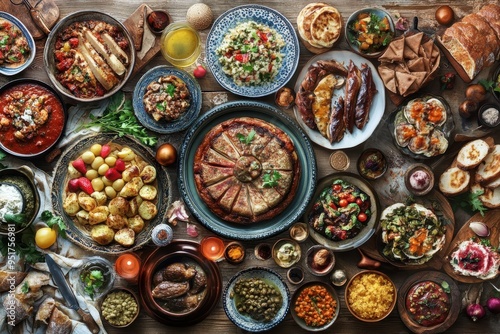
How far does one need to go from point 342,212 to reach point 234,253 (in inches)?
47.2

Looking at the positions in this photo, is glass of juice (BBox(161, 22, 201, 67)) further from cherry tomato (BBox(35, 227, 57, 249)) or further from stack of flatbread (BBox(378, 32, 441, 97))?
cherry tomato (BBox(35, 227, 57, 249))

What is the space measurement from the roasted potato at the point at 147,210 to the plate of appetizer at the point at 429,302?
8.88 feet

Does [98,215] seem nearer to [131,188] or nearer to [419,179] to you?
[131,188]

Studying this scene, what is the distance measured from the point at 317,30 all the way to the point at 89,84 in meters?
2.42

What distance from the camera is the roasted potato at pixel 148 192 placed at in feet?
21.4

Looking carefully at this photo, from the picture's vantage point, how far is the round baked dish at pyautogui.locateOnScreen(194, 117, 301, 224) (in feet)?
21.5

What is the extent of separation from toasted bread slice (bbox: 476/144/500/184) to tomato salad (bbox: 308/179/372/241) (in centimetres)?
119

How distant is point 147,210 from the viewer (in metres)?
6.53

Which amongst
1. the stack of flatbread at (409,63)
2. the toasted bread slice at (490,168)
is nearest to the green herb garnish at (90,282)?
the stack of flatbread at (409,63)

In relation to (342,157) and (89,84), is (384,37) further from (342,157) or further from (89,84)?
(89,84)

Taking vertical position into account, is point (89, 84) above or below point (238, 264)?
above

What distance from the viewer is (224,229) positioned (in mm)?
6605

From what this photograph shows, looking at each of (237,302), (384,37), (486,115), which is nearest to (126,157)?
(237,302)

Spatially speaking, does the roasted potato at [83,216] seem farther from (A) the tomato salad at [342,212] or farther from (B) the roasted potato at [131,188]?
(A) the tomato salad at [342,212]
